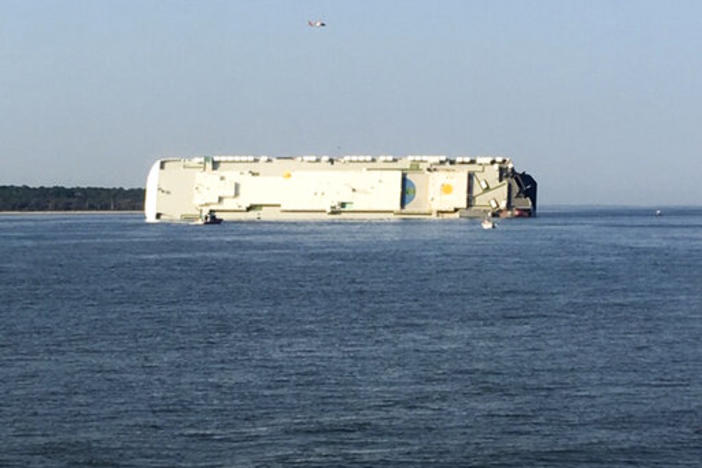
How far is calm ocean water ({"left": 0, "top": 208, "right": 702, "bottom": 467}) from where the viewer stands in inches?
837

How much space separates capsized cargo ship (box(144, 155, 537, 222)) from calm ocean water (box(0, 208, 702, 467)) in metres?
68.0

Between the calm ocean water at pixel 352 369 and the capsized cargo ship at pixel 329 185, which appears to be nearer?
the calm ocean water at pixel 352 369

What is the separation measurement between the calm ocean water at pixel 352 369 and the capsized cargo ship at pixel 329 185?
6804 cm

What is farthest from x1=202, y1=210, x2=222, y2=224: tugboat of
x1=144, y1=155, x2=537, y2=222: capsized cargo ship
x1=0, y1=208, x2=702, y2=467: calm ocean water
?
x1=0, y1=208, x2=702, y2=467: calm ocean water

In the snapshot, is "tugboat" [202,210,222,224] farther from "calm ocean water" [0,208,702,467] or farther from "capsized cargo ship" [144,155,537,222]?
"calm ocean water" [0,208,702,467]

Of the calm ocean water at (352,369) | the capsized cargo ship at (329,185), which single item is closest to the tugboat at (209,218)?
the capsized cargo ship at (329,185)

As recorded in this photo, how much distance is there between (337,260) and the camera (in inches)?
2771

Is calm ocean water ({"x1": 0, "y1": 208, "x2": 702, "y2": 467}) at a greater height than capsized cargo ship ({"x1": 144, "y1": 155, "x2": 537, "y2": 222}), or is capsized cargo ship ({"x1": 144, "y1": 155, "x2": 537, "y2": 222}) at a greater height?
capsized cargo ship ({"x1": 144, "y1": 155, "x2": 537, "y2": 222})

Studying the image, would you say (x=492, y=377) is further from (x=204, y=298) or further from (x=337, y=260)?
(x=337, y=260)

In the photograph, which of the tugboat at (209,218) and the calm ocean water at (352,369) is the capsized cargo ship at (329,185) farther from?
the calm ocean water at (352,369)

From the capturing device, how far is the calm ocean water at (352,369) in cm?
2125

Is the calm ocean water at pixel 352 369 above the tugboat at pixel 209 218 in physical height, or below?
below

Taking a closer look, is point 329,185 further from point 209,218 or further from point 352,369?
point 352,369

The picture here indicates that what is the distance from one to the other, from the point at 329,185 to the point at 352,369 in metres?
99.7
